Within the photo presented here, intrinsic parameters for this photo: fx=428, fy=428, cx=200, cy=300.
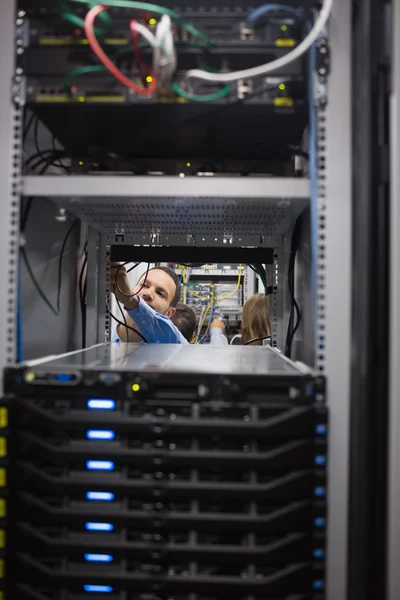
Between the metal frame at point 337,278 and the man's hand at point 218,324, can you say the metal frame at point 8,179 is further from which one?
the man's hand at point 218,324

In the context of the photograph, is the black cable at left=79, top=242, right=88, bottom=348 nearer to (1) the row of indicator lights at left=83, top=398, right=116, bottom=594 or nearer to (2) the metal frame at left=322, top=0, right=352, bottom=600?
(1) the row of indicator lights at left=83, top=398, right=116, bottom=594

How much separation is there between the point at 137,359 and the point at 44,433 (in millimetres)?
230

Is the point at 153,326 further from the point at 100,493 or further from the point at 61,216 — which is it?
the point at 100,493

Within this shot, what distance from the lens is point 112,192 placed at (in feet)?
2.37

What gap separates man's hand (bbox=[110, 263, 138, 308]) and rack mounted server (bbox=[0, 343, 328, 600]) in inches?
28.5

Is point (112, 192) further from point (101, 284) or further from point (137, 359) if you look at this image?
point (101, 284)

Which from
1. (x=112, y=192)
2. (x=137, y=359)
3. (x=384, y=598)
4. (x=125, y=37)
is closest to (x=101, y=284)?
(x=137, y=359)

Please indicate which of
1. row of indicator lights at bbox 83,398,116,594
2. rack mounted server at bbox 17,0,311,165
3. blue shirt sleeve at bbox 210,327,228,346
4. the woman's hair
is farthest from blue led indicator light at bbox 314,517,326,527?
blue shirt sleeve at bbox 210,327,228,346

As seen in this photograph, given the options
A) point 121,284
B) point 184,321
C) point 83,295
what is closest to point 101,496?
point 83,295

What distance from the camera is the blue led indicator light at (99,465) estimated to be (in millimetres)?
692

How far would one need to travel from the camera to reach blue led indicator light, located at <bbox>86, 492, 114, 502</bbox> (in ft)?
2.25

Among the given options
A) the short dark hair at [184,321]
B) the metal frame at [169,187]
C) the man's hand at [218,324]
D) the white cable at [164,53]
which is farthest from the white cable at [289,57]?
the man's hand at [218,324]

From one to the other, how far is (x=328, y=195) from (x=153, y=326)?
1276mm

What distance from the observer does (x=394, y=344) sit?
628mm
